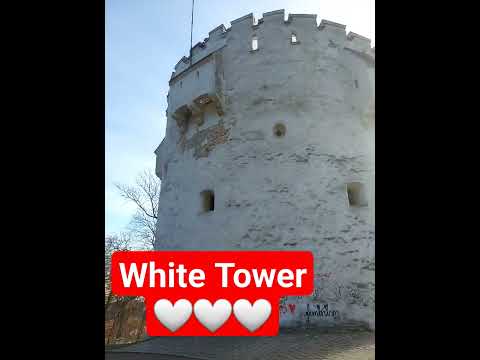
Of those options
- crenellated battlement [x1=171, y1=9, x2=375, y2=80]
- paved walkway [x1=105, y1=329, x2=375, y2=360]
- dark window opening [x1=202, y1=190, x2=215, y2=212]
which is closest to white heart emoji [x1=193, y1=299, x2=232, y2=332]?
paved walkway [x1=105, y1=329, x2=375, y2=360]

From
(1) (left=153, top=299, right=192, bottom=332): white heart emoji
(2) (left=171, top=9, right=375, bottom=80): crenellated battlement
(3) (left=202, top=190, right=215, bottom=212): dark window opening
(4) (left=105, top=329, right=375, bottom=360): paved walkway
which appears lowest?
(4) (left=105, top=329, right=375, bottom=360): paved walkway

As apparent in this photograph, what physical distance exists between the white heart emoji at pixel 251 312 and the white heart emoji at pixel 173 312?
1107mm

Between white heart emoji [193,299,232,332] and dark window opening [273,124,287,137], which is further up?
dark window opening [273,124,287,137]

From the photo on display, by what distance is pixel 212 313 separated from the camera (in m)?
6.77

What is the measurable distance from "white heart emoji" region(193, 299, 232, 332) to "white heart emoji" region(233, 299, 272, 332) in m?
0.23

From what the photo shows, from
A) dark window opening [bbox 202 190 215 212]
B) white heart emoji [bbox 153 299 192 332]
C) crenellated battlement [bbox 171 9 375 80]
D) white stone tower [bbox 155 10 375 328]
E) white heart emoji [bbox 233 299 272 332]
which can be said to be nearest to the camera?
white heart emoji [bbox 233 299 272 332]

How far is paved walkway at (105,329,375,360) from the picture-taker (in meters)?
6.02

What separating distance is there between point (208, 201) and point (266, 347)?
15.3 ft

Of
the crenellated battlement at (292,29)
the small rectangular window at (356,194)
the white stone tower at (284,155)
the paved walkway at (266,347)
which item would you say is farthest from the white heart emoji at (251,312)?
the crenellated battlement at (292,29)

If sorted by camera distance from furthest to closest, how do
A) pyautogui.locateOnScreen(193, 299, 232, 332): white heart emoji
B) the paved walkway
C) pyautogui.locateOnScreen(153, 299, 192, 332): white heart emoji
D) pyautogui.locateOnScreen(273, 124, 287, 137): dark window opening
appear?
1. pyautogui.locateOnScreen(273, 124, 287, 137): dark window opening
2. pyautogui.locateOnScreen(153, 299, 192, 332): white heart emoji
3. pyautogui.locateOnScreen(193, 299, 232, 332): white heart emoji
4. the paved walkway

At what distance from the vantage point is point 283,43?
10367mm

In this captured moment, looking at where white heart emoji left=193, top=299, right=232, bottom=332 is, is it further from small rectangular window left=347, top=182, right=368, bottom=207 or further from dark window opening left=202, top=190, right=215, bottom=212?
small rectangular window left=347, top=182, right=368, bottom=207
